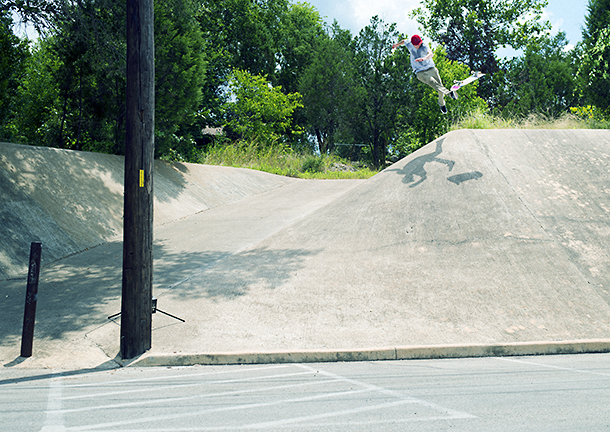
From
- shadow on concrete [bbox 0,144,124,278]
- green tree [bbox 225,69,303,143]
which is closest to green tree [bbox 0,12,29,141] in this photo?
shadow on concrete [bbox 0,144,124,278]

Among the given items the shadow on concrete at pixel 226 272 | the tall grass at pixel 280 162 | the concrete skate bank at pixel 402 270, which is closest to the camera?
the concrete skate bank at pixel 402 270

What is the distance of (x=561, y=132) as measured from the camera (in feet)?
39.1

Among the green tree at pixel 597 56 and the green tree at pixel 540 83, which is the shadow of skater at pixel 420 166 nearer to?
the green tree at pixel 597 56

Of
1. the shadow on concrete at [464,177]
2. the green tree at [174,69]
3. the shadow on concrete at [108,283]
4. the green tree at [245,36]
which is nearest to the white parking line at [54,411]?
the shadow on concrete at [108,283]

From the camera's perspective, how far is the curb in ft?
17.5

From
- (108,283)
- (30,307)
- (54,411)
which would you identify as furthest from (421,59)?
(54,411)

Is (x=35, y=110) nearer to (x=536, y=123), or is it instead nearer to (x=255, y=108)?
(x=255, y=108)

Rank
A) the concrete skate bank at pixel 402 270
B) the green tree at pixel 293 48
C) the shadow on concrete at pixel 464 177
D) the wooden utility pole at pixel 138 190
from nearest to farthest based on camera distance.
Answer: the wooden utility pole at pixel 138 190 < the concrete skate bank at pixel 402 270 < the shadow on concrete at pixel 464 177 < the green tree at pixel 293 48

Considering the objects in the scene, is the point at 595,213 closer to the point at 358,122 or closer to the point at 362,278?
the point at 362,278

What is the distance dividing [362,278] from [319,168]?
16.8 meters

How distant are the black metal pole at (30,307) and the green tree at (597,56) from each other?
20727 mm

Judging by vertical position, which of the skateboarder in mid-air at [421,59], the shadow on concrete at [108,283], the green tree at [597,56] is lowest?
the shadow on concrete at [108,283]

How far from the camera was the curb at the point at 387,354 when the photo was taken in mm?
5328

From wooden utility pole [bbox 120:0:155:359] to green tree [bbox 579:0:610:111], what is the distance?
62.5 feet
